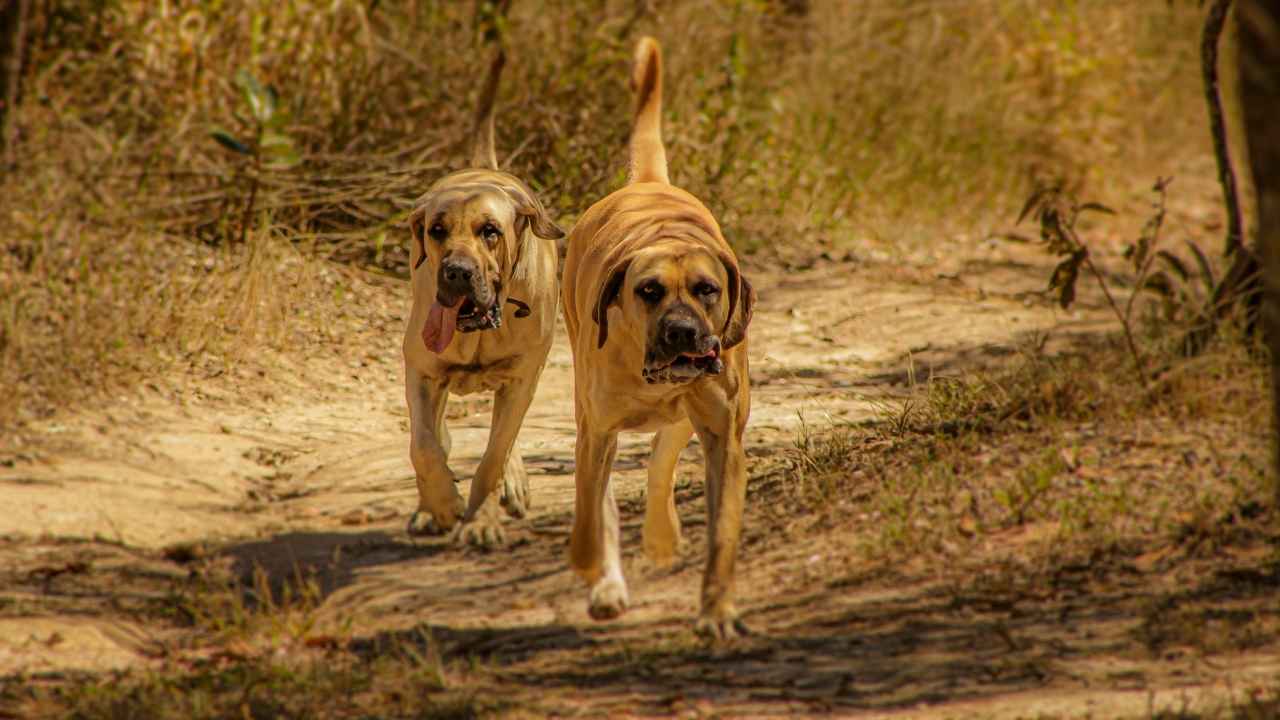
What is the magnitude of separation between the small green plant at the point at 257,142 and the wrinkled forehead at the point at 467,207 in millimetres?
3384

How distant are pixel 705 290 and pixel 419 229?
1.71 metres

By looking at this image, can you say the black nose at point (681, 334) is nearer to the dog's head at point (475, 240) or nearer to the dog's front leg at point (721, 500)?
the dog's front leg at point (721, 500)

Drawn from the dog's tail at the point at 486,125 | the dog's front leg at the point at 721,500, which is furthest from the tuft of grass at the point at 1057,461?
the dog's tail at the point at 486,125

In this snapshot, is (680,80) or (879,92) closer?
(680,80)

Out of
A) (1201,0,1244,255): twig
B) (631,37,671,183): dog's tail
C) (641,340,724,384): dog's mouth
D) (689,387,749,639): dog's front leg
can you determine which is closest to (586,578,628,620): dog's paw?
(689,387,749,639): dog's front leg

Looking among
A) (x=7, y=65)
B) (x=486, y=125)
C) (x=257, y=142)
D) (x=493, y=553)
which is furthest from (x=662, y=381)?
(x=257, y=142)

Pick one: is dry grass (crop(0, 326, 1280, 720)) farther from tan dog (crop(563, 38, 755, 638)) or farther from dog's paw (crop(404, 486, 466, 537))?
dog's paw (crop(404, 486, 466, 537))

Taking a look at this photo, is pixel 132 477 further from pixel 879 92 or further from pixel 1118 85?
pixel 1118 85

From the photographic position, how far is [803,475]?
225 inches

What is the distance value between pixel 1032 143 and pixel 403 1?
17.2ft

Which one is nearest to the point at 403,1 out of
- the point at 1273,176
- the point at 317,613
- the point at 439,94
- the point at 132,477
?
the point at 439,94

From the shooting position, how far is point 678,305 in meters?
4.39

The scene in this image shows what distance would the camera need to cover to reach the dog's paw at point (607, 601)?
4680 mm

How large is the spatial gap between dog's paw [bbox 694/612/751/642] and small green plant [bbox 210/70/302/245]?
5.26 m
